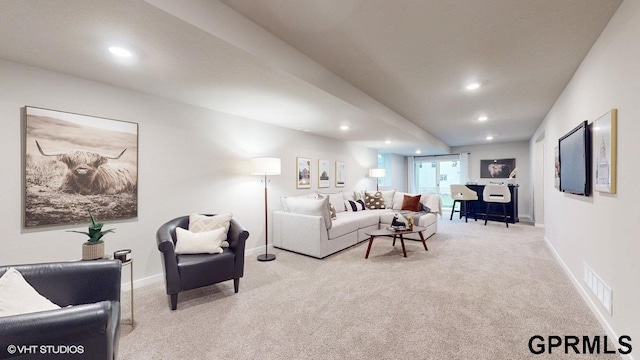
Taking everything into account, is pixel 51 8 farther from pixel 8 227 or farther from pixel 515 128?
pixel 515 128

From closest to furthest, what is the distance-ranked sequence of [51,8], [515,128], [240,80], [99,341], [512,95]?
1. [99,341]
2. [51,8]
3. [240,80]
4. [512,95]
5. [515,128]

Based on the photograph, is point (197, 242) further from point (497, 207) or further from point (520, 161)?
point (520, 161)

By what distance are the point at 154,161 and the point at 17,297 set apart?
200 centimetres

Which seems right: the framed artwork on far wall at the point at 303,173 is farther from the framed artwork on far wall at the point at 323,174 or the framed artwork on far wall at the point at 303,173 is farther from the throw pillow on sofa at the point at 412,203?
the throw pillow on sofa at the point at 412,203

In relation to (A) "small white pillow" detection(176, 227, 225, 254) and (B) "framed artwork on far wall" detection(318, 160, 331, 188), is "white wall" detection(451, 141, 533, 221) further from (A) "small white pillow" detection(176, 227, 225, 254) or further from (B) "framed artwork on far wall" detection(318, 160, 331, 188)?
(A) "small white pillow" detection(176, 227, 225, 254)

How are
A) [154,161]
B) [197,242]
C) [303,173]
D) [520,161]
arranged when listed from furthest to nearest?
[520,161] → [303,173] → [154,161] → [197,242]

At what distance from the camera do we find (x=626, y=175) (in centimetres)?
167

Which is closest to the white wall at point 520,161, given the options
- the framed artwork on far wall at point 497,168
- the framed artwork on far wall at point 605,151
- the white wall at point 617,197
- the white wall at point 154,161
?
the framed artwork on far wall at point 497,168

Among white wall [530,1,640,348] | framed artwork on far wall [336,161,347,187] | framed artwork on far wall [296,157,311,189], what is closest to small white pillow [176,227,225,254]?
framed artwork on far wall [296,157,311,189]

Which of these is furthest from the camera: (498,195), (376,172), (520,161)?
(520,161)

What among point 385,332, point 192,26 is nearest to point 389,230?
point 385,332

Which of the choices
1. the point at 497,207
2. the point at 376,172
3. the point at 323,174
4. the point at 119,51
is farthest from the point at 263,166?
the point at 497,207

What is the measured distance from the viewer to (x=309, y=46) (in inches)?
93.8

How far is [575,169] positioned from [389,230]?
7.44 feet
